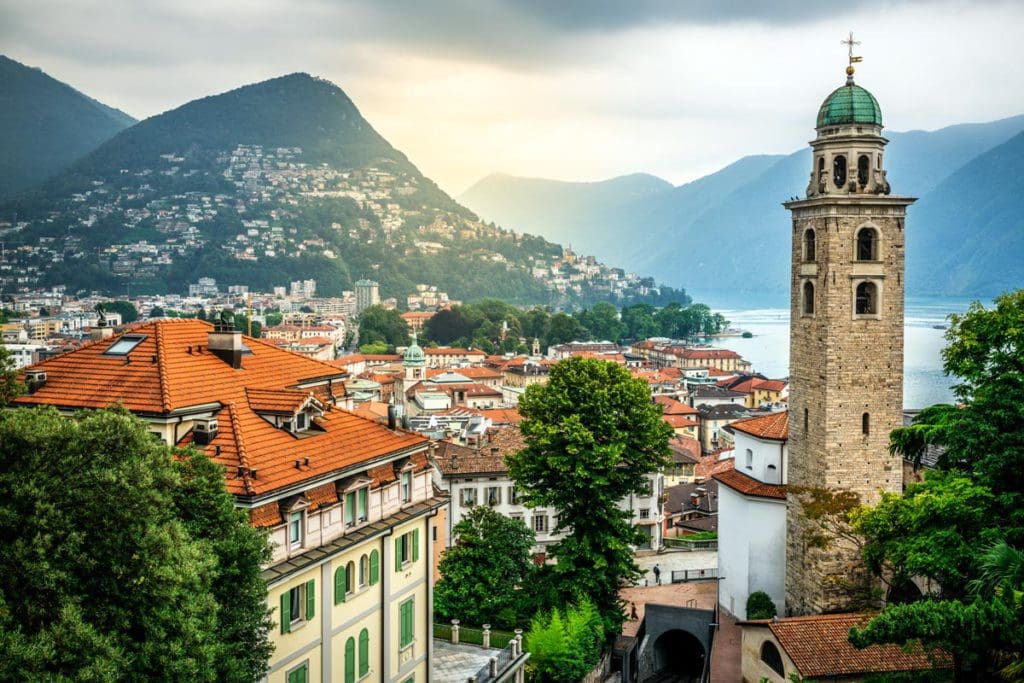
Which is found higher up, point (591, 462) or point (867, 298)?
point (867, 298)

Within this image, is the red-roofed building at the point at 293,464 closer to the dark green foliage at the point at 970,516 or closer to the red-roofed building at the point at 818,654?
the red-roofed building at the point at 818,654

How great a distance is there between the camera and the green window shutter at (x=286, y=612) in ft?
53.2

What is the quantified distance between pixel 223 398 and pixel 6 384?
3.58 metres

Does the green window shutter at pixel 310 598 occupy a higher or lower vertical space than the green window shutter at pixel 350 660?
higher

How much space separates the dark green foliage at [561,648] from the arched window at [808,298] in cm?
1033

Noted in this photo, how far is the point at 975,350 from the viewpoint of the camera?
1891 centimetres

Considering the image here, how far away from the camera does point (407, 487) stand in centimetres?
2048

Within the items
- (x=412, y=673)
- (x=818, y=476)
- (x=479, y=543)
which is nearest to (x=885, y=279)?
(x=818, y=476)

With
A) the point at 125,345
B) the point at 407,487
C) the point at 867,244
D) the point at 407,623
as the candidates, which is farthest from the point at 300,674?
the point at 867,244

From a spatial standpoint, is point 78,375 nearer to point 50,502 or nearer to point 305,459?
point 305,459

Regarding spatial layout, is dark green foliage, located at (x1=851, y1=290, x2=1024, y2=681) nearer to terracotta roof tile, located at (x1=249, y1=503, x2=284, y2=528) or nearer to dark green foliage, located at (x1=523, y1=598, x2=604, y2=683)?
dark green foliage, located at (x1=523, y1=598, x2=604, y2=683)

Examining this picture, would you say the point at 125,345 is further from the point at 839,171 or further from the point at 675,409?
the point at 675,409

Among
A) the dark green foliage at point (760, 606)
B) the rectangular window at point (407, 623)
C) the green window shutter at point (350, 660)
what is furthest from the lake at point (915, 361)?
the green window shutter at point (350, 660)

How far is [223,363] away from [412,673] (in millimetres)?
7738
